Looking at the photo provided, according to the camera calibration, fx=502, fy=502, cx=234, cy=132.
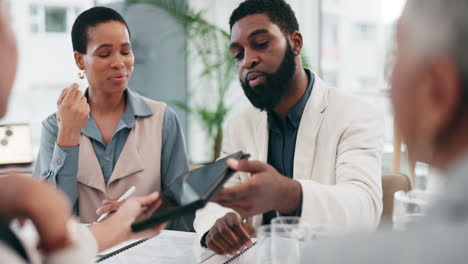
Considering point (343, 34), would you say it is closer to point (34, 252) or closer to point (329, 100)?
point (329, 100)

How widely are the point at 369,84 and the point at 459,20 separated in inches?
157

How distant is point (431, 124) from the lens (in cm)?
55

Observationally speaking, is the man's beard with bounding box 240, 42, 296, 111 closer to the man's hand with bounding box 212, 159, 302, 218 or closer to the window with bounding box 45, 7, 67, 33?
the man's hand with bounding box 212, 159, 302, 218

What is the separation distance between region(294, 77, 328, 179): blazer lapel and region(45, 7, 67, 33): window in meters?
3.26

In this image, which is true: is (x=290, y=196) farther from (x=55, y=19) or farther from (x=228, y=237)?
(x=55, y=19)

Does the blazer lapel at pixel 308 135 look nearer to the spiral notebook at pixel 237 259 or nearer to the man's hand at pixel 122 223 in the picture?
the spiral notebook at pixel 237 259

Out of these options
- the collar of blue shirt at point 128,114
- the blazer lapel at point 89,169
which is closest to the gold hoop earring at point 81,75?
the collar of blue shirt at point 128,114

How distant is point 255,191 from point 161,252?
471mm

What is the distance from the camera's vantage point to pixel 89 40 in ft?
7.27

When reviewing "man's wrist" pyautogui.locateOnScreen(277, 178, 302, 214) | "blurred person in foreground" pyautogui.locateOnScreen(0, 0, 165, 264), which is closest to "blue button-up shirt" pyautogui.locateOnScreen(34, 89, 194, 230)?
"man's wrist" pyautogui.locateOnScreen(277, 178, 302, 214)

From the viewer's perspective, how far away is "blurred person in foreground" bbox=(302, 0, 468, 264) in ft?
1.51

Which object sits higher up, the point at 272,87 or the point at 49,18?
the point at 49,18

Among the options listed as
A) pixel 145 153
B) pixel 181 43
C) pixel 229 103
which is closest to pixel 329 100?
pixel 145 153

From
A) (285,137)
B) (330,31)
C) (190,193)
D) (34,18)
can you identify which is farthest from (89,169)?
(330,31)
